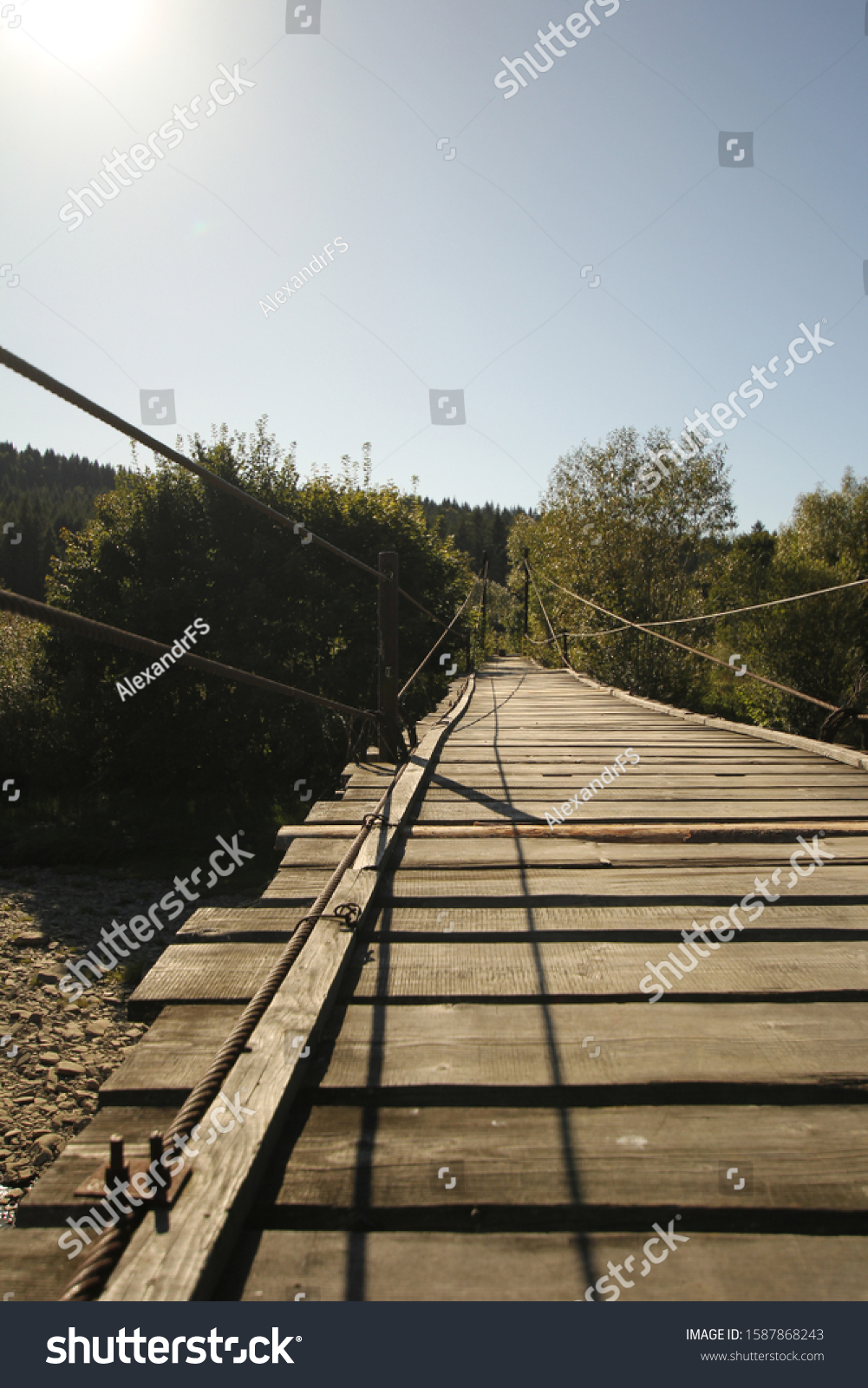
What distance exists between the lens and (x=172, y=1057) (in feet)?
4.33

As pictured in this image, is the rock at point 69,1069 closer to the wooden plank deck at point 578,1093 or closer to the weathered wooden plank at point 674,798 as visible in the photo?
the weathered wooden plank at point 674,798

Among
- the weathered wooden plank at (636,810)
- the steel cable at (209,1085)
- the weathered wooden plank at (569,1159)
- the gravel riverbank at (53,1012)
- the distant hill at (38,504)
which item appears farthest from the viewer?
the distant hill at (38,504)

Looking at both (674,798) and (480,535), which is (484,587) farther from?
(480,535)

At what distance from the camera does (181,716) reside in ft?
49.5

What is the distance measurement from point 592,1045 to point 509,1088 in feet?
0.66

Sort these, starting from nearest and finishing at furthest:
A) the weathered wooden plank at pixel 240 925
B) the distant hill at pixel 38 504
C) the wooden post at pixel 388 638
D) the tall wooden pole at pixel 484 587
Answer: the weathered wooden plank at pixel 240 925 → the wooden post at pixel 388 638 → the tall wooden pole at pixel 484 587 → the distant hill at pixel 38 504

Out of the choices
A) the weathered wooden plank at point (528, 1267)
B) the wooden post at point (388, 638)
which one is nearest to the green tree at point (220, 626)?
the wooden post at point (388, 638)

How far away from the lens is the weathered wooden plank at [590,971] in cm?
157

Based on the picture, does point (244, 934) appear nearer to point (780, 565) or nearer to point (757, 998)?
point (757, 998)

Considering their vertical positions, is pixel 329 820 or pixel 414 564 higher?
pixel 414 564
